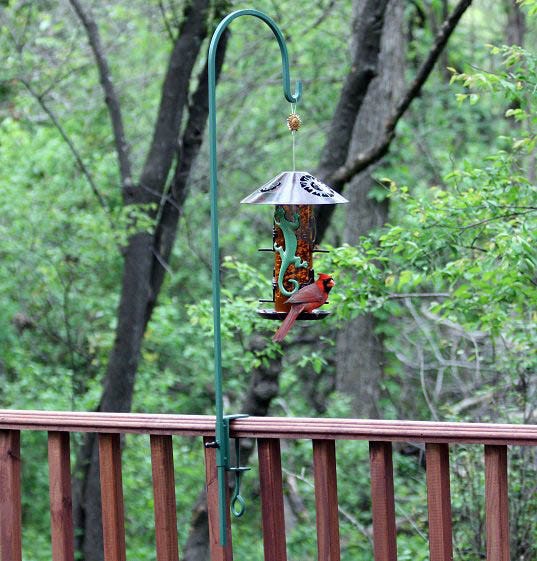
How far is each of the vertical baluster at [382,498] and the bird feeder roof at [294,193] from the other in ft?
2.33

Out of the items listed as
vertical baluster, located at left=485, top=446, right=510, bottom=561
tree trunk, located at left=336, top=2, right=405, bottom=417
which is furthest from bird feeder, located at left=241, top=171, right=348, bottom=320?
tree trunk, located at left=336, top=2, right=405, bottom=417

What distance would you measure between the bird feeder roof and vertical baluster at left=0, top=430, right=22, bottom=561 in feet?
3.11

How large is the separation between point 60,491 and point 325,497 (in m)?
0.74

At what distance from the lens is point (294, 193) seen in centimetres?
273

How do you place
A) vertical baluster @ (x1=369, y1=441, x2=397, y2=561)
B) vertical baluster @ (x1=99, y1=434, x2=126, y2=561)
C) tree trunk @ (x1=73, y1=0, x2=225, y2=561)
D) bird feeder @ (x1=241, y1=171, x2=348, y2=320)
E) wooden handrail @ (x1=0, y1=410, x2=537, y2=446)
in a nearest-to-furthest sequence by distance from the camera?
wooden handrail @ (x1=0, y1=410, x2=537, y2=446) → vertical baluster @ (x1=369, y1=441, x2=397, y2=561) → vertical baluster @ (x1=99, y1=434, x2=126, y2=561) → bird feeder @ (x1=241, y1=171, x2=348, y2=320) → tree trunk @ (x1=73, y1=0, x2=225, y2=561)

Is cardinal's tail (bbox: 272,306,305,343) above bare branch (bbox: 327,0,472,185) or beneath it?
beneath

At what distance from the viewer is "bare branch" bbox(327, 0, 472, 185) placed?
20.5ft

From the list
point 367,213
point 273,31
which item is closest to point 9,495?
point 273,31

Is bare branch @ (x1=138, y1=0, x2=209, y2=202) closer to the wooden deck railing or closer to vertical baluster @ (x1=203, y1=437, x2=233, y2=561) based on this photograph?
the wooden deck railing

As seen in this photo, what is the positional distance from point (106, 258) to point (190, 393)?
158cm

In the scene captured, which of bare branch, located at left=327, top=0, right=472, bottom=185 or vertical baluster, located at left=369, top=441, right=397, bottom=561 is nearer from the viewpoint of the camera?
vertical baluster, located at left=369, top=441, right=397, bottom=561

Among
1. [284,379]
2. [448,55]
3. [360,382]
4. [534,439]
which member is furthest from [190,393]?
[534,439]

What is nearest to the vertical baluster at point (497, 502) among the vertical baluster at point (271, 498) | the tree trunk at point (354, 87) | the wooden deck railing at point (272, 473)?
the wooden deck railing at point (272, 473)

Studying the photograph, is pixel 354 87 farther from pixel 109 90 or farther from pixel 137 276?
pixel 137 276
